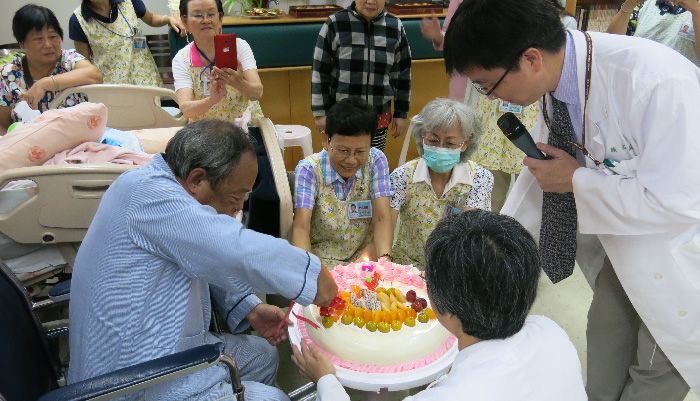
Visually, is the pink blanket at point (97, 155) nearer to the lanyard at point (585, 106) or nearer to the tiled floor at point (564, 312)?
the tiled floor at point (564, 312)

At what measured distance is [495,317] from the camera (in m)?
1.14

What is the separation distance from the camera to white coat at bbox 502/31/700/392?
1.44 metres

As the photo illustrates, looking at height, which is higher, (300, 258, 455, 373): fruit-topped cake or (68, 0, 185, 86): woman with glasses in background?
(68, 0, 185, 86): woman with glasses in background

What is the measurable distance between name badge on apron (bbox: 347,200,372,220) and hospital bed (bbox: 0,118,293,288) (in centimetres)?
34

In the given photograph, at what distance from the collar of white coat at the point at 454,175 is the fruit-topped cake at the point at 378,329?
717 mm

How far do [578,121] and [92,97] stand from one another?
2.67 metres

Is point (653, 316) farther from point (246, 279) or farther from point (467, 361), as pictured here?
point (246, 279)

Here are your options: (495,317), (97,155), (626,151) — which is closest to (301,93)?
A: (97,155)

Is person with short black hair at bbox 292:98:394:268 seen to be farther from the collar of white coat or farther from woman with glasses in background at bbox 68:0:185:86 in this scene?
woman with glasses in background at bbox 68:0:185:86

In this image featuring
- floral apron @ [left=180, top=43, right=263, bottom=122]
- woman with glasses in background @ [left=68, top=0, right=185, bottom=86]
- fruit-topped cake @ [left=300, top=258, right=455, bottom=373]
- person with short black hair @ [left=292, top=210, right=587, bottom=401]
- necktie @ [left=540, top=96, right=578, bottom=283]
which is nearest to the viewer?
person with short black hair @ [left=292, top=210, right=587, bottom=401]

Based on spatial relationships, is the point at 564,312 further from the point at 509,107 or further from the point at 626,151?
the point at 626,151

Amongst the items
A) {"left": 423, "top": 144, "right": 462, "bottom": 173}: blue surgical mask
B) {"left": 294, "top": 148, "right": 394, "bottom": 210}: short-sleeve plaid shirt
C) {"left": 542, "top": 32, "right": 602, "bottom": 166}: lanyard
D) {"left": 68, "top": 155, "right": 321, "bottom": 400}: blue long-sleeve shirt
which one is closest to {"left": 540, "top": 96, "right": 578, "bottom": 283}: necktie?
{"left": 542, "top": 32, "right": 602, "bottom": 166}: lanyard

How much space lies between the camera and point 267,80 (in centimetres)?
448

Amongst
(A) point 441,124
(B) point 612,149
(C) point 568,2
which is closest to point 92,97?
(A) point 441,124
